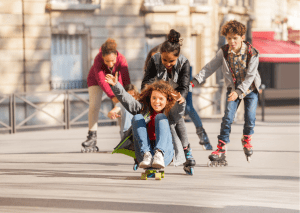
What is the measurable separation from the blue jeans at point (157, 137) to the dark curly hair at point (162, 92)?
19cm

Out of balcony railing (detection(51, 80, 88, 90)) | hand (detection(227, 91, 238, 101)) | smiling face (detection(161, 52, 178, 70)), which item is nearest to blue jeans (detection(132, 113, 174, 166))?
smiling face (detection(161, 52, 178, 70))

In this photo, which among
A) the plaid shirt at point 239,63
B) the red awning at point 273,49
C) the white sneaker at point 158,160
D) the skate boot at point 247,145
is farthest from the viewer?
the red awning at point 273,49

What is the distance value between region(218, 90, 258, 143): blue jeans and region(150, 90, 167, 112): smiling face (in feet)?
3.61

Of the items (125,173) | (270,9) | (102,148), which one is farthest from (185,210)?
(270,9)

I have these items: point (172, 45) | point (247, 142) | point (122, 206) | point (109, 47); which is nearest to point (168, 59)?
point (172, 45)

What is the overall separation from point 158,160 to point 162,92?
2.20ft

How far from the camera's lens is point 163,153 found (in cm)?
495

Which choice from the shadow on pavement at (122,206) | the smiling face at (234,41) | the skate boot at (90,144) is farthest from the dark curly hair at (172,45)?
the skate boot at (90,144)

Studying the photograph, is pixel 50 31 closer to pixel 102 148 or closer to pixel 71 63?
pixel 71 63

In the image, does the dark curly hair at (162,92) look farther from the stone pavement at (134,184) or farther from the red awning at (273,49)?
the red awning at (273,49)

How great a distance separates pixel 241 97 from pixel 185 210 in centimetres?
231

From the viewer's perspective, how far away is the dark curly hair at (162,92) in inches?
203

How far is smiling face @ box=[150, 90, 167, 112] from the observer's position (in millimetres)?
5168

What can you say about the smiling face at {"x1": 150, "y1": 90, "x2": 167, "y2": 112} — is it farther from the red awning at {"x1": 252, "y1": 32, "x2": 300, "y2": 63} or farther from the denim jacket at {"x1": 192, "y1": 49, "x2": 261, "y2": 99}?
the red awning at {"x1": 252, "y1": 32, "x2": 300, "y2": 63}
